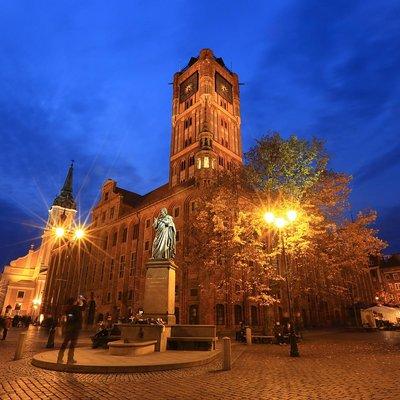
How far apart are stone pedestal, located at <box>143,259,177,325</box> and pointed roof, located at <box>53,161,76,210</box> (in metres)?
92.0

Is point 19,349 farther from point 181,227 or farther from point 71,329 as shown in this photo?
point 181,227

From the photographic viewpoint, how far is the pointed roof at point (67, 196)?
318 feet

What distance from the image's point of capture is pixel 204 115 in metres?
51.1

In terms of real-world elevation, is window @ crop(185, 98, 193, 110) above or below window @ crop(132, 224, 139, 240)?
above

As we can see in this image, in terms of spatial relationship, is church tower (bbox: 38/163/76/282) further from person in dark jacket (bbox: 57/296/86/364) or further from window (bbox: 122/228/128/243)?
person in dark jacket (bbox: 57/296/86/364)

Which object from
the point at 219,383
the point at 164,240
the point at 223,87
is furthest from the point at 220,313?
the point at 223,87

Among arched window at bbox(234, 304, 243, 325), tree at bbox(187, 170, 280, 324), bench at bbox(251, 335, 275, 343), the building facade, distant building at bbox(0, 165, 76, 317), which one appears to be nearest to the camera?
bench at bbox(251, 335, 275, 343)

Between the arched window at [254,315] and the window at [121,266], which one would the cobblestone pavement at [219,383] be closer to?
the arched window at [254,315]

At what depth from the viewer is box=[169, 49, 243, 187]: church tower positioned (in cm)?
4984

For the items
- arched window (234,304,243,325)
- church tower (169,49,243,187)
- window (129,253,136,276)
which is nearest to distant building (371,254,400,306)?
church tower (169,49,243,187)

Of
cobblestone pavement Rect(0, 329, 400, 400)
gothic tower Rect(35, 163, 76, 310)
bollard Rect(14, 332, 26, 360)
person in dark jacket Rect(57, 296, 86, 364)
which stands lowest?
cobblestone pavement Rect(0, 329, 400, 400)

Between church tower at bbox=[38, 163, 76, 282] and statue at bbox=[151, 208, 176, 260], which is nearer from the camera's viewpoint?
statue at bbox=[151, 208, 176, 260]

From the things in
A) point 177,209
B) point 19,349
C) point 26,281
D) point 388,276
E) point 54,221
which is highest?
point 54,221

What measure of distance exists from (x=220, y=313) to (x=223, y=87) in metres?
42.9
